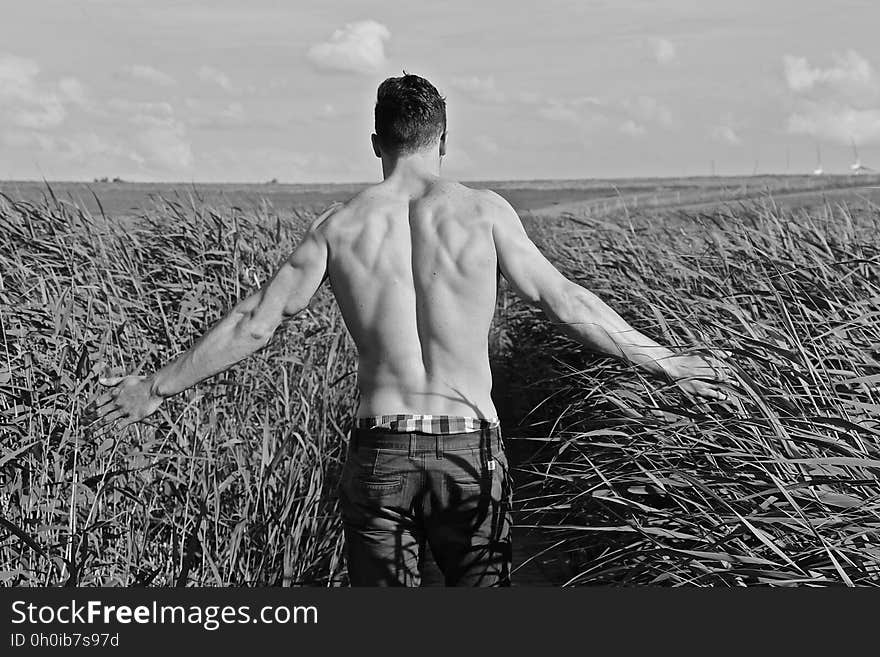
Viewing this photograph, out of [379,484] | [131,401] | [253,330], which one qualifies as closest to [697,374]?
[379,484]

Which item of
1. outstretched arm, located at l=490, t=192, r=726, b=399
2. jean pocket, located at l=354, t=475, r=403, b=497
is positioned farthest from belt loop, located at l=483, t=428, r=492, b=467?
outstretched arm, located at l=490, t=192, r=726, b=399

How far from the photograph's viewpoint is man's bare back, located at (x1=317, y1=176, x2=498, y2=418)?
3078 millimetres

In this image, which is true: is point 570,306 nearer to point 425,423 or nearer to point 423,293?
point 423,293

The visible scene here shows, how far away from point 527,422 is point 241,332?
4983mm

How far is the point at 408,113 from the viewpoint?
306 cm

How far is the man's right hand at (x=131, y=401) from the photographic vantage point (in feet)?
11.2

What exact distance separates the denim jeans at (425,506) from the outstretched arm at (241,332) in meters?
0.41

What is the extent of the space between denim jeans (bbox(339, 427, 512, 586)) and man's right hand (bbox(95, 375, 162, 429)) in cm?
66

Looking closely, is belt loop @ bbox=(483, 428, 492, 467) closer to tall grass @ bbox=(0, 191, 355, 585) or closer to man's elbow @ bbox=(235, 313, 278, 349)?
man's elbow @ bbox=(235, 313, 278, 349)

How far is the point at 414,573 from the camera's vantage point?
10.6ft

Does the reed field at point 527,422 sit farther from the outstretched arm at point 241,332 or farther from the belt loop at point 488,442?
the outstretched arm at point 241,332

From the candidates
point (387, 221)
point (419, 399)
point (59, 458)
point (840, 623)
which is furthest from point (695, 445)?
point (59, 458)

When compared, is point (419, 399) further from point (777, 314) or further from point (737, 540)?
point (777, 314)

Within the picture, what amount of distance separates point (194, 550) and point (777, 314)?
110 inches
